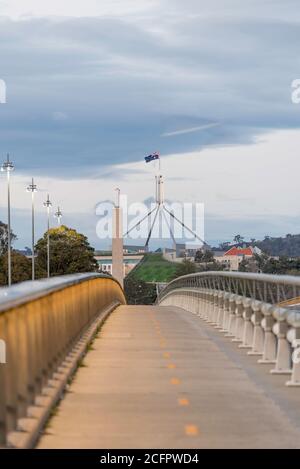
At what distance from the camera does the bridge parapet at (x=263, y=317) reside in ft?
64.0

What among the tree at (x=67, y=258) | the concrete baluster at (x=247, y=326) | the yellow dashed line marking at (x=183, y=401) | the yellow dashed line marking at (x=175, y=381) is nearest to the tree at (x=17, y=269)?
the tree at (x=67, y=258)

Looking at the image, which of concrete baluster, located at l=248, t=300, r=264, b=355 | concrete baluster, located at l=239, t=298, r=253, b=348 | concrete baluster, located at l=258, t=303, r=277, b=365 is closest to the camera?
concrete baluster, located at l=258, t=303, r=277, b=365

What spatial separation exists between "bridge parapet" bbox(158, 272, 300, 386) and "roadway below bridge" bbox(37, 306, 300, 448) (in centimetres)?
37

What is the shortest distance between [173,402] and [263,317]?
824 centimetres

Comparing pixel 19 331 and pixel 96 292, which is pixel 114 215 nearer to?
pixel 96 292

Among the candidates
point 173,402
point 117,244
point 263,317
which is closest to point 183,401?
point 173,402

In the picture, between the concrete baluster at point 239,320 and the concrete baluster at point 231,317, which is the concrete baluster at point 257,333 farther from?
the concrete baluster at point 231,317

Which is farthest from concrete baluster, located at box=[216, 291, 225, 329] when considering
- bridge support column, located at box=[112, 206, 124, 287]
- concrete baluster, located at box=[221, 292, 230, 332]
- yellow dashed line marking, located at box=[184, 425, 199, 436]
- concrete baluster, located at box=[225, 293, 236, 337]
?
bridge support column, located at box=[112, 206, 124, 287]

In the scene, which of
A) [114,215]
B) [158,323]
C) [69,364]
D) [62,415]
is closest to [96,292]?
[158,323]

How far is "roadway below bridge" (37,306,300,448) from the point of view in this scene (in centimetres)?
1315

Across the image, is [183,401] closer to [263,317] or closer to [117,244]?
[263,317]

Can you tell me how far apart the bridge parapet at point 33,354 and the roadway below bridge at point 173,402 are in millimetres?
295

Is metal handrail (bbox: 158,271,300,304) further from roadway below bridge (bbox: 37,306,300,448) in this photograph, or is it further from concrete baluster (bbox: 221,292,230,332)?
roadway below bridge (bbox: 37,306,300,448)
